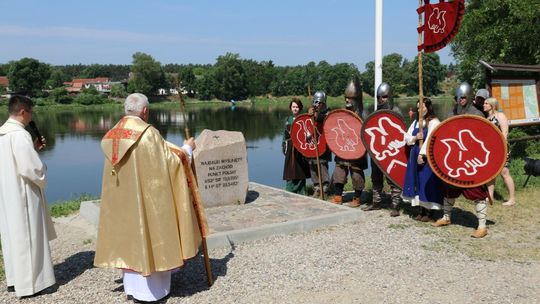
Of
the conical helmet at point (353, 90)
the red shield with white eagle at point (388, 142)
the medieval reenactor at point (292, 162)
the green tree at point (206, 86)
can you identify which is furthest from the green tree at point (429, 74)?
the red shield with white eagle at point (388, 142)

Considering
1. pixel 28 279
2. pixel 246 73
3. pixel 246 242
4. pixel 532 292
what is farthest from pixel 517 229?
pixel 246 73

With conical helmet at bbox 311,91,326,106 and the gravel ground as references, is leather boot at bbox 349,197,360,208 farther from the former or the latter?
conical helmet at bbox 311,91,326,106

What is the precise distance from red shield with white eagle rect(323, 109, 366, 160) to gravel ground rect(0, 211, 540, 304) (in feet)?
4.93

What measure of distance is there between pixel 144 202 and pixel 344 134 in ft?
12.6

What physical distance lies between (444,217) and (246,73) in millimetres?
73941

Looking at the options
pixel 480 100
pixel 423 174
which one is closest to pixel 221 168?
pixel 423 174

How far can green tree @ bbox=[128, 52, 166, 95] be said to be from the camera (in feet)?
233

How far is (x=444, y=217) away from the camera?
246 inches

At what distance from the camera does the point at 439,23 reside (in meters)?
6.30

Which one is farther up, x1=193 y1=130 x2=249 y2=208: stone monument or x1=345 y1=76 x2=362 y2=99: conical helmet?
x1=345 y1=76 x2=362 y2=99: conical helmet


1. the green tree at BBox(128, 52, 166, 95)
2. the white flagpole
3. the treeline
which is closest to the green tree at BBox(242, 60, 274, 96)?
the treeline

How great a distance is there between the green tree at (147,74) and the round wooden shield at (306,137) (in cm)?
6487

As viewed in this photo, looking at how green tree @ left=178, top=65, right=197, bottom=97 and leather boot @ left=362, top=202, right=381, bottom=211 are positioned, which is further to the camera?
green tree @ left=178, top=65, right=197, bottom=97

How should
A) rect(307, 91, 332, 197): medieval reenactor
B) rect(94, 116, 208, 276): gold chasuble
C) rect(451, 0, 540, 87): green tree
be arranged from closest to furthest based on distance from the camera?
1. rect(94, 116, 208, 276): gold chasuble
2. rect(307, 91, 332, 197): medieval reenactor
3. rect(451, 0, 540, 87): green tree
